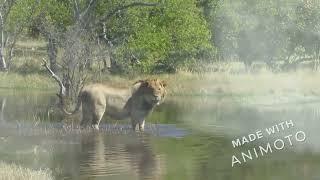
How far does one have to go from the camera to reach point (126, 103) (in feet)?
72.1

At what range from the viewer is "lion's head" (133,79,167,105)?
21266 mm

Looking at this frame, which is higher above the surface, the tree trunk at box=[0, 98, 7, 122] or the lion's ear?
the lion's ear

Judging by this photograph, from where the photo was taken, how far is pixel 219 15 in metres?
53.4

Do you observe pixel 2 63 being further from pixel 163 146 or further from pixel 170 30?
pixel 163 146

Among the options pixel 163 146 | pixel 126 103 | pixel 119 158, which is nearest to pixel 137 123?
pixel 126 103

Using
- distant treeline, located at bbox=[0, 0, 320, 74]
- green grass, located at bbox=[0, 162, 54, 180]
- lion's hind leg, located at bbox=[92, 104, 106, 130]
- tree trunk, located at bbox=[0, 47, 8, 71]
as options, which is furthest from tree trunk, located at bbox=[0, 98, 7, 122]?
green grass, located at bbox=[0, 162, 54, 180]

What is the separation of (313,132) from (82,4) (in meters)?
22.2

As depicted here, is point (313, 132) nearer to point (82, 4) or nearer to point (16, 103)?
point (16, 103)

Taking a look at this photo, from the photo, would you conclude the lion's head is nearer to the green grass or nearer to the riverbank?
the green grass

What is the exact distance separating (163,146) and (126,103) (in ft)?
11.5

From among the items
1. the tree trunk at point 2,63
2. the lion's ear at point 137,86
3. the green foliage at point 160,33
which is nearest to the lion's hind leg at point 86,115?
the lion's ear at point 137,86

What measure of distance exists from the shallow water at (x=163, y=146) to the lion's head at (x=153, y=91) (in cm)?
97

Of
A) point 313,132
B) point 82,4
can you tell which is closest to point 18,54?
point 82,4

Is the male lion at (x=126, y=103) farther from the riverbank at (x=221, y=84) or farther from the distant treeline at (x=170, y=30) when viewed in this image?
the riverbank at (x=221, y=84)
